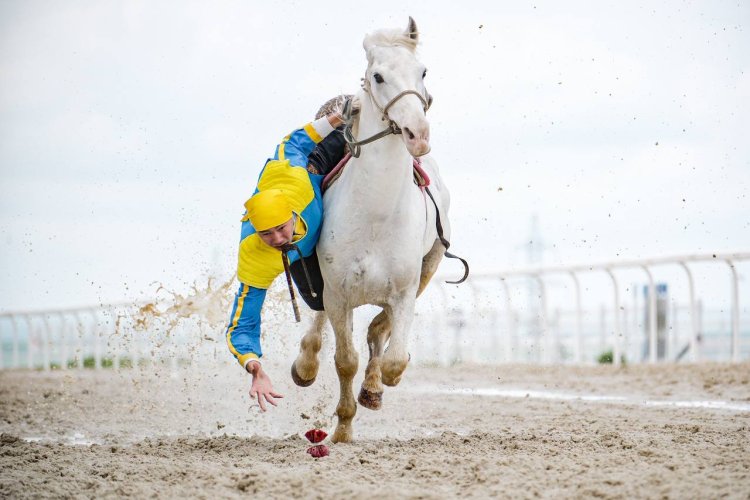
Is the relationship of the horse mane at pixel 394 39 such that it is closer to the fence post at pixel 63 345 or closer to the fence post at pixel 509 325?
the fence post at pixel 509 325

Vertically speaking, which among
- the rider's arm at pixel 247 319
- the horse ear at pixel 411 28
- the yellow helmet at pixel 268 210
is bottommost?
the rider's arm at pixel 247 319

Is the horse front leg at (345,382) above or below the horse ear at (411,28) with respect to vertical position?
below

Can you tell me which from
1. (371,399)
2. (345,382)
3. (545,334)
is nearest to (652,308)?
(545,334)

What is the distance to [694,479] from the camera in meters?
4.16

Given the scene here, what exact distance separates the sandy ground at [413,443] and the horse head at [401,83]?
1.71 metres

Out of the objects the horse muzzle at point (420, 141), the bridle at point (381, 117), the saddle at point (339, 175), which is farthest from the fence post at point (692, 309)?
the horse muzzle at point (420, 141)

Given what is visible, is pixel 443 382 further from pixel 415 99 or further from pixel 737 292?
pixel 415 99

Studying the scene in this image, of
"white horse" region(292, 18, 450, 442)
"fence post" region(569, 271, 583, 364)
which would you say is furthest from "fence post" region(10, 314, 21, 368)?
"white horse" region(292, 18, 450, 442)

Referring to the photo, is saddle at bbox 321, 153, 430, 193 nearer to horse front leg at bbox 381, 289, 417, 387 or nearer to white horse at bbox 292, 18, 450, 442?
white horse at bbox 292, 18, 450, 442

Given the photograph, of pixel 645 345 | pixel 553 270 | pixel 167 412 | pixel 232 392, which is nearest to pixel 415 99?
pixel 167 412

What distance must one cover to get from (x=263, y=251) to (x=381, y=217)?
0.76 meters

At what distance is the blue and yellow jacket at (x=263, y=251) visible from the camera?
546 cm

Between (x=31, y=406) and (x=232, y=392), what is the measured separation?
2.46 metres

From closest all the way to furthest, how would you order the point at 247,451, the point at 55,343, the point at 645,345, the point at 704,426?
the point at 247,451, the point at 704,426, the point at 645,345, the point at 55,343
